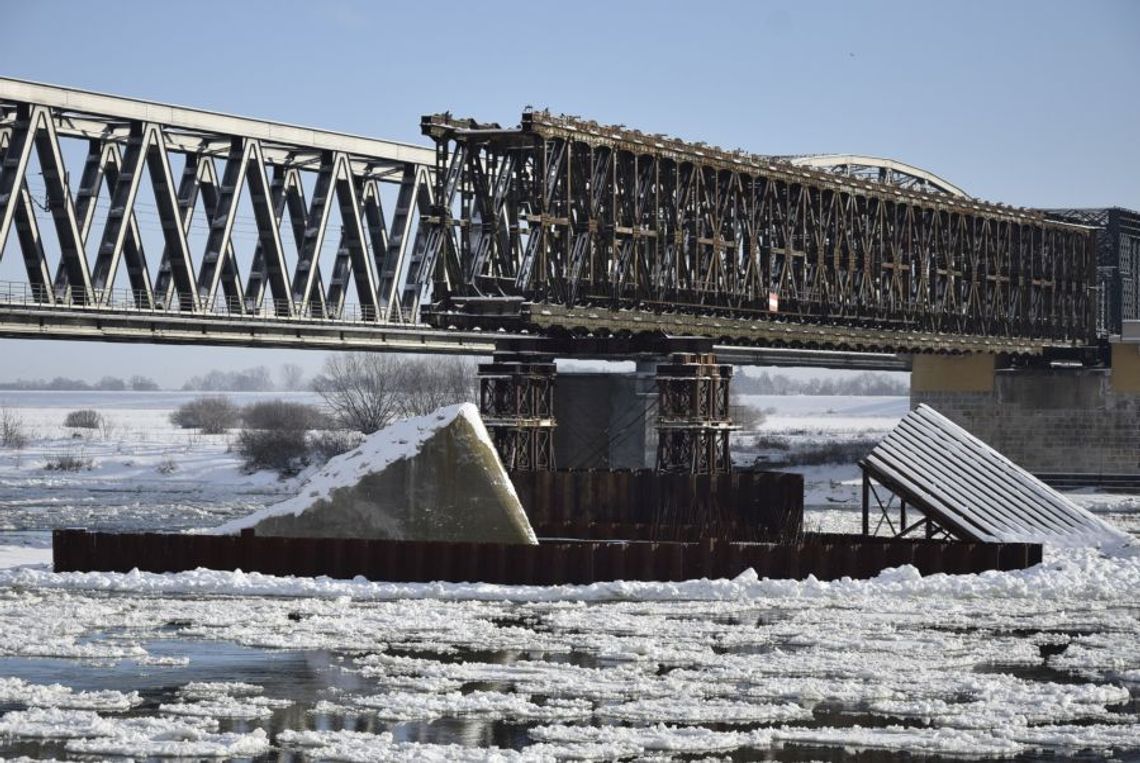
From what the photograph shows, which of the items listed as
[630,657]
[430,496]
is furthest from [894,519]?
[630,657]

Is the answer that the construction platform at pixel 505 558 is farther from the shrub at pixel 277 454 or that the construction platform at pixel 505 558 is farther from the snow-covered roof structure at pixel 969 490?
the shrub at pixel 277 454

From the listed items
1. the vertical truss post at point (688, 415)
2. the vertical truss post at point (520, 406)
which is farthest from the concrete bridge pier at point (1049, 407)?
the vertical truss post at point (520, 406)

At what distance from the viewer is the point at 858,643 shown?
27.3 meters

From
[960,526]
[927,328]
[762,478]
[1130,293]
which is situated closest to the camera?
[960,526]

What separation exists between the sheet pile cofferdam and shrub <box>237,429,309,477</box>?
2646 centimetres

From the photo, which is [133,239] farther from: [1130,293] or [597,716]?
[1130,293]

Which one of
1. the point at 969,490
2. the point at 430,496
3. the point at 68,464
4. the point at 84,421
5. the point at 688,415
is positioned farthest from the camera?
the point at 84,421

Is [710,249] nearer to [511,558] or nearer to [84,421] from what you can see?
[511,558]

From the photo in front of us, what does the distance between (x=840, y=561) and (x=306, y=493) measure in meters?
10.8

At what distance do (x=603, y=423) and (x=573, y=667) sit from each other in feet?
141

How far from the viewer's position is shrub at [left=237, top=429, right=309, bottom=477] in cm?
9369

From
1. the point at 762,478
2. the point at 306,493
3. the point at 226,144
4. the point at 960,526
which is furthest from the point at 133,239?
the point at 960,526

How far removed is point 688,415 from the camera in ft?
200

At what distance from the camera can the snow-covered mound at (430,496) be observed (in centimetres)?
3822
